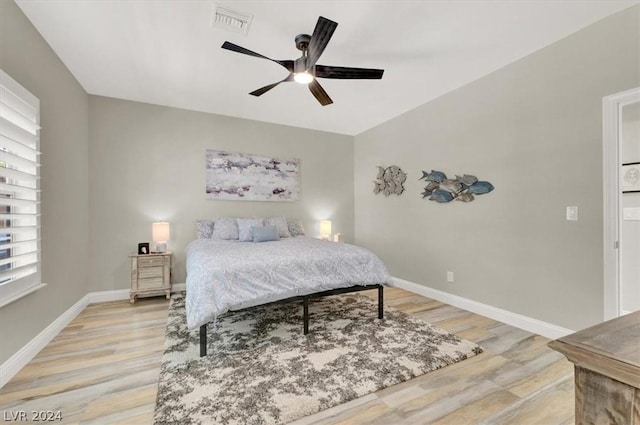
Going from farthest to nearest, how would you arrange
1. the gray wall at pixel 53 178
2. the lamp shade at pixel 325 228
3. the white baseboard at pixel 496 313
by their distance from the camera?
1. the lamp shade at pixel 325 228
2. the white baseboard at pixel 496 313
3. the gray wall at pixel 53 178

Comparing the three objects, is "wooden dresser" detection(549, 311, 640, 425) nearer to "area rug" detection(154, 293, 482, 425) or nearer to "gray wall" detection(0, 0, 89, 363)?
"area rug" detection(154, 293, 482, 425)

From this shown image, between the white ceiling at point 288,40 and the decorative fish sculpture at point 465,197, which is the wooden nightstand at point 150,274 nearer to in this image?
the white ceiling at point 288,40

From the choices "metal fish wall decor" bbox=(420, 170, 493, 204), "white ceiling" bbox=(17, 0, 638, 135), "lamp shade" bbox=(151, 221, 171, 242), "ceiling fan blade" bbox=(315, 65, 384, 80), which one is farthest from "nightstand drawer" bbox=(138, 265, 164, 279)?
"metal fish wall decor" bbox=(420, 170, 493, 204)

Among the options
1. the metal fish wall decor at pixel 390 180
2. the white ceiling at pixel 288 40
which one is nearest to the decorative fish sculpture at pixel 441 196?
the metal fish wall decor at pixel 390 180

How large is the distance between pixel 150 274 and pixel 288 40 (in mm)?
3257

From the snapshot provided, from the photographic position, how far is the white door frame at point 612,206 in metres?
2.18

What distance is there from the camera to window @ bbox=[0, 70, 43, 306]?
6.12 feet

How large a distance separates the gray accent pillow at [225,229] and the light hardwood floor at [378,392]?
4.86ft

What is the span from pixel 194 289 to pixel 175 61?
2.30m

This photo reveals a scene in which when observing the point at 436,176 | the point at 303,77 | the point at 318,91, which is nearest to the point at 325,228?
the point at 436,176

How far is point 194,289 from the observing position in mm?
2184

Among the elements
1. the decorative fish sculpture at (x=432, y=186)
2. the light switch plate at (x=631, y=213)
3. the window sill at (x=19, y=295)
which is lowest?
the window sill at (x=19, y=295)

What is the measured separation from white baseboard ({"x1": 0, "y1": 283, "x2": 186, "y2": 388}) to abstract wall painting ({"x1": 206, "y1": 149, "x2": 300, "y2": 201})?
159 centimetres

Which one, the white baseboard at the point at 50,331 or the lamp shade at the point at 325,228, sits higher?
the lamp shade at the point at 325,228
